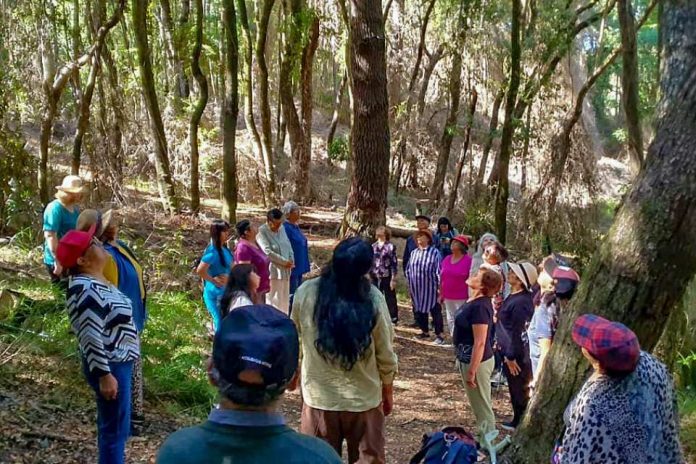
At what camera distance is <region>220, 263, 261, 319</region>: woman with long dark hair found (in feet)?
18.3

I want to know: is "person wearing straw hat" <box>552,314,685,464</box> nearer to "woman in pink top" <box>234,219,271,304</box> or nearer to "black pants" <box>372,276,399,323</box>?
"woman in pink top" <box>234,219,271,304</box>

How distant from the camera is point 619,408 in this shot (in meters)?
3.28

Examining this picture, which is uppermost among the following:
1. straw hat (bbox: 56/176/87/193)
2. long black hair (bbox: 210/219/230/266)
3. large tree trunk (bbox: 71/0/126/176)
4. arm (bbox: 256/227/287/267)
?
large tree trunk (bbox: 71/0/126/176)

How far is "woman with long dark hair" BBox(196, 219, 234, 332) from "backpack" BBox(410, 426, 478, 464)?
151 inches

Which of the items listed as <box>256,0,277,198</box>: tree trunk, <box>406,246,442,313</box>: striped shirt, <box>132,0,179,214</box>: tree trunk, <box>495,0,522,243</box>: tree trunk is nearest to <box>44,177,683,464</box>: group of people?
<box>406,246,442,313</box>: striped shirt

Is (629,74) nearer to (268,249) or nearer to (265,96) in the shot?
(268,249)

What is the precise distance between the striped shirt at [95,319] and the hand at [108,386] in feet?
0.10

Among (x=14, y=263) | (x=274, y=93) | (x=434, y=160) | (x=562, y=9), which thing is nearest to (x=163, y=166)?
(x=14, y=263)

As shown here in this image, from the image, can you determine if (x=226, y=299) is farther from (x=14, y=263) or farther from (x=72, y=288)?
(x=14, y=263)

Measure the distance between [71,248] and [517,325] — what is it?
4.03 m

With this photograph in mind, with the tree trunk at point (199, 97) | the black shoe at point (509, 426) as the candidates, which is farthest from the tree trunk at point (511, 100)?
the black shoe at point (509, 426)

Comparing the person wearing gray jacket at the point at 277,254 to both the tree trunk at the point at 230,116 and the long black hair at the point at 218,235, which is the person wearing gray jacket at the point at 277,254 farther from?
the tree trunk at the point at 230,116

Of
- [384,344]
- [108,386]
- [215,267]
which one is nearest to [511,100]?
[215,267]

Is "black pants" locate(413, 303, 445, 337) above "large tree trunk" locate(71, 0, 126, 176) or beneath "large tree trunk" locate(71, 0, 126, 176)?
beneath
